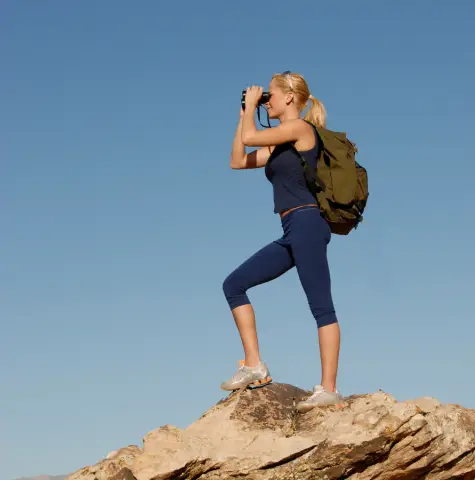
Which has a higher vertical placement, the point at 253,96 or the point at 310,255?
the point at 253,96

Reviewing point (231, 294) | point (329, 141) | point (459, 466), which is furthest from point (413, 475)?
point (329, 141)

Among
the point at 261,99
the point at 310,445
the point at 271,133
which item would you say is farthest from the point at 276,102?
the point at 310,445

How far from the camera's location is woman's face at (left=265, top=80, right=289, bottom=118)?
1053cm

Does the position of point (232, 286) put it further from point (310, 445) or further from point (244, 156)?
point (310, 445)

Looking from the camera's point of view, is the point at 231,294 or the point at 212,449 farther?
the point at 231,294

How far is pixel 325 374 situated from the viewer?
1017cm

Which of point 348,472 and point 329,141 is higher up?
point 329,141

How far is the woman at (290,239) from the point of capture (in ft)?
33.1

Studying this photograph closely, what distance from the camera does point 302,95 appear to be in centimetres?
1058

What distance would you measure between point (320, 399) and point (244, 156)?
3244mm

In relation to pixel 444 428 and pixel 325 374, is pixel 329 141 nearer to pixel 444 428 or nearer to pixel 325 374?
pixel 325 374

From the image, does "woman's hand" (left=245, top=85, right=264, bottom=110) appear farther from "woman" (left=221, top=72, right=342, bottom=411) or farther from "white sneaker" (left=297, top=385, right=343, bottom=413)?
"white sneaker" (left=297, top=385, right=343, bottom=413)

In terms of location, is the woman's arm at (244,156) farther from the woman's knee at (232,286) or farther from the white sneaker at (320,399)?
the white sneaker at (320,399)

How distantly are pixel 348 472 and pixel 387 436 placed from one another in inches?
25.8
